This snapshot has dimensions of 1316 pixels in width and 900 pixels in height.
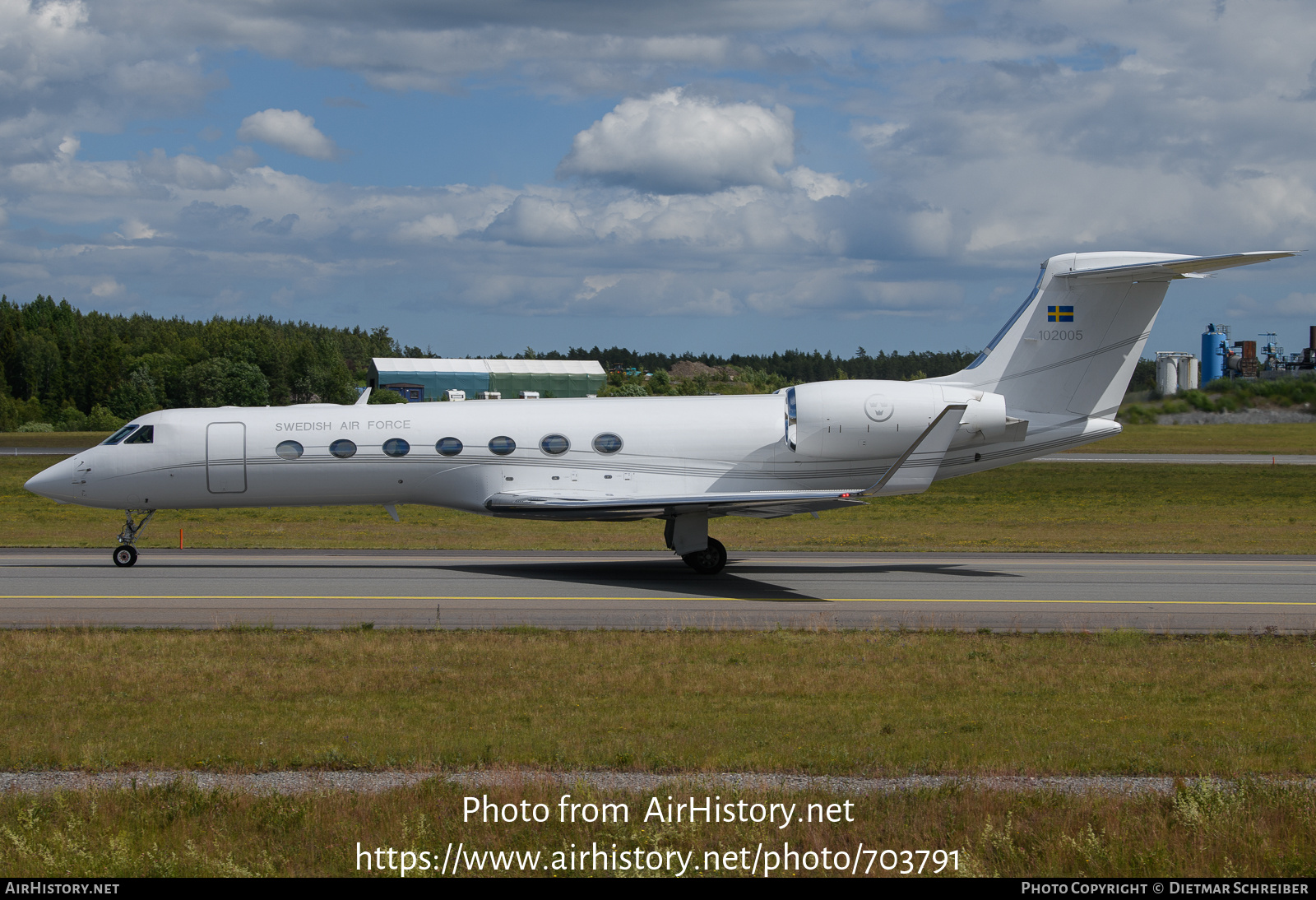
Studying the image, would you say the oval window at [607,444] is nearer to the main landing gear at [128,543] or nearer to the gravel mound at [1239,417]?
the main landing gear at [128,543]

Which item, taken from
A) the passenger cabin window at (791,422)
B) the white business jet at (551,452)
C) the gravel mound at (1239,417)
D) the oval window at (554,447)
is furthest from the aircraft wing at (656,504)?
the gravel mound at (1239,417)

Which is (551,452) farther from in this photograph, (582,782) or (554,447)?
(582,782)

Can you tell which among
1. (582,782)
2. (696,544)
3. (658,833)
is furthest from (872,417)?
(658,833)

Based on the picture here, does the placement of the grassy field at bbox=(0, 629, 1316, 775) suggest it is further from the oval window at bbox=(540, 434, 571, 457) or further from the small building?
the small building

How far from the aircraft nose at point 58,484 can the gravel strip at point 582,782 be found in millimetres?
15771

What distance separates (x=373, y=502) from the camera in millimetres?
23703

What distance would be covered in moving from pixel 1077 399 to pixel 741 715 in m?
15.7

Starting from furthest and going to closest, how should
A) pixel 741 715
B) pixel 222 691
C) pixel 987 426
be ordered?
pixel 987 426 → pixel 222 691 → pixel 741 715

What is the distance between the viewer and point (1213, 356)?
112 m

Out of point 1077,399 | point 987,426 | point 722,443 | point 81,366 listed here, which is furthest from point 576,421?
point 81,366

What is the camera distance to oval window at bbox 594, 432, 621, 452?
75.4 feet

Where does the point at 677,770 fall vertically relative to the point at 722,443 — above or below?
below

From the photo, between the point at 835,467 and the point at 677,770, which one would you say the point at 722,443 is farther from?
Answer: the point at 677,770

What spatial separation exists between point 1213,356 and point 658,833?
119 metres
